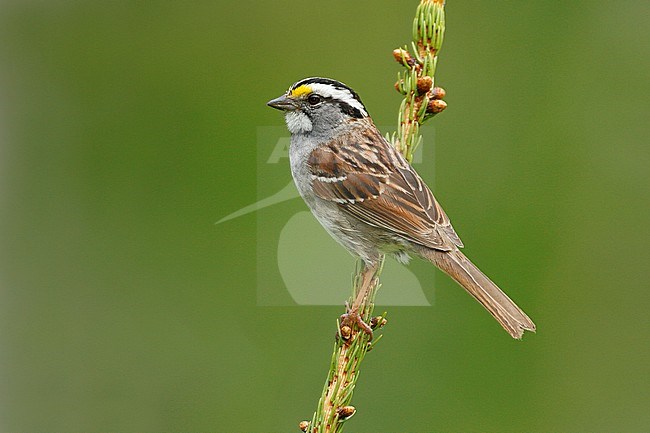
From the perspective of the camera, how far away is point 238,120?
5.18 metres

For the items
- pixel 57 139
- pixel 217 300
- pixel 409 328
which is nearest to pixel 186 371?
pixel 217 300

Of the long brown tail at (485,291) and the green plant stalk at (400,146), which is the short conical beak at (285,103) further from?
the long brown tail at (485,291)

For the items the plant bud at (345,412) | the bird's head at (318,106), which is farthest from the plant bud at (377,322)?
the bird's head at (318,106)

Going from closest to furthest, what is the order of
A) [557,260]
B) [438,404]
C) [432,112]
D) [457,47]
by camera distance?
[432,112], [438,404], [557,260], [457,47]

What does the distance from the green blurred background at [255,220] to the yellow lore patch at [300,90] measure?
135 centimetres

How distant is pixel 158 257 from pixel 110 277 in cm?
28

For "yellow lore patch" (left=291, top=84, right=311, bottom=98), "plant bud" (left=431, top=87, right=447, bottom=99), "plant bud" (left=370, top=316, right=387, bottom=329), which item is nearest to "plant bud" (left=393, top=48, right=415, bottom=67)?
"plant bud" (left=431, top=87, right=447, bottom=99)

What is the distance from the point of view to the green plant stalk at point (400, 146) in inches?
107

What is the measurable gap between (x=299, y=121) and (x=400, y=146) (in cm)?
55

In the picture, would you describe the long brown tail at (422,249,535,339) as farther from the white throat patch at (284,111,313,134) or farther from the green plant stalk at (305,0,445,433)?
the white throat patch at (284,111,313,134)

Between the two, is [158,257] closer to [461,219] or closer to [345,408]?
[461,219]

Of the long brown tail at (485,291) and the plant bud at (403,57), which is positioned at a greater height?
the plant bud at (403,57)

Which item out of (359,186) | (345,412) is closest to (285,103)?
(359,186)

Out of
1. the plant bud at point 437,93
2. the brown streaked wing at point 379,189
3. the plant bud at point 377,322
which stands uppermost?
the plant bud at point 437,93
